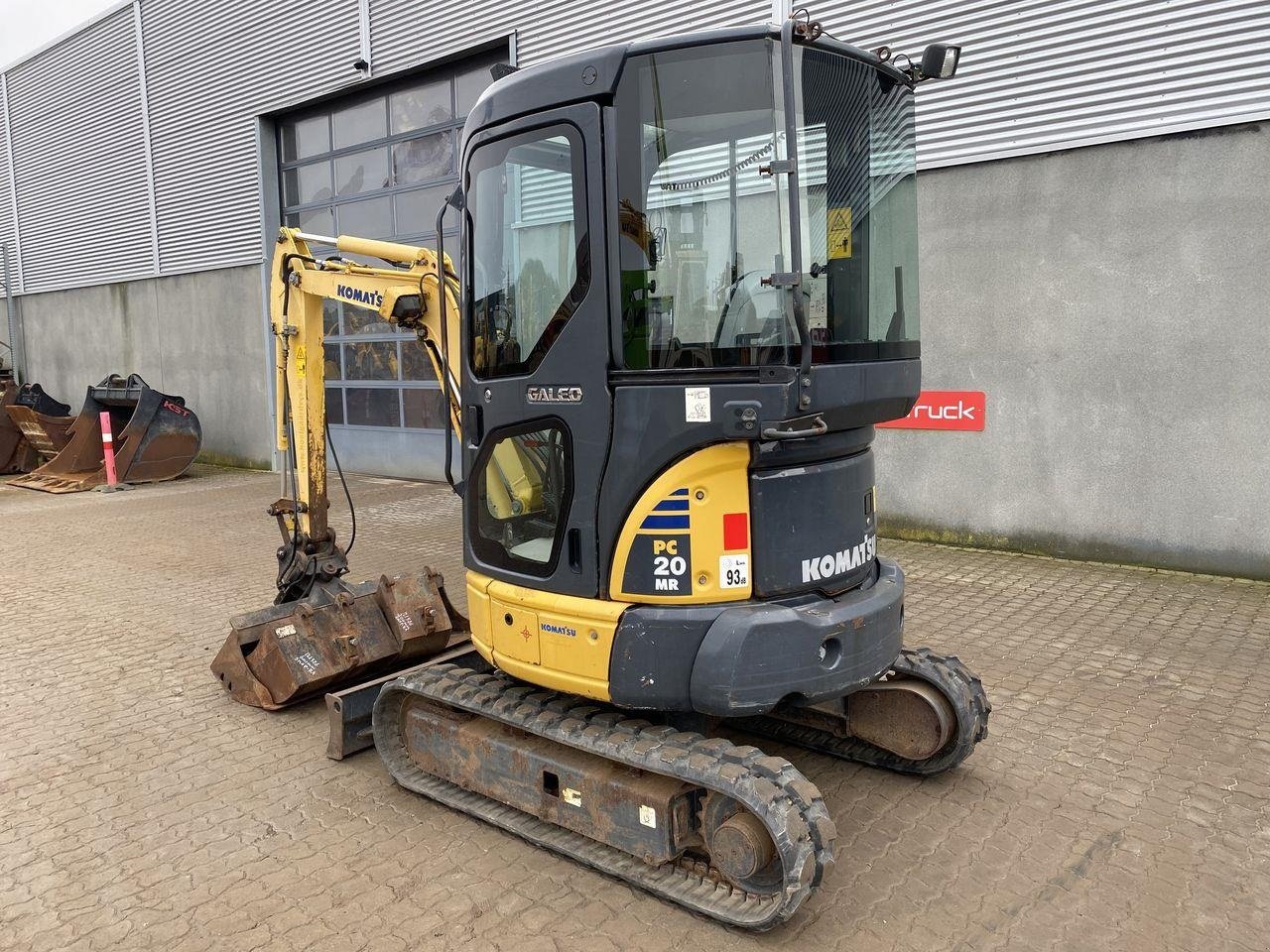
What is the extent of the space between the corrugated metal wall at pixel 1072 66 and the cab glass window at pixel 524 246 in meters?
6.03

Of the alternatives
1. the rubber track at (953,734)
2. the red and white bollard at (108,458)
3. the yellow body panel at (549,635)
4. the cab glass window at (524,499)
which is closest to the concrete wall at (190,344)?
the red and white bollard at (108,458)

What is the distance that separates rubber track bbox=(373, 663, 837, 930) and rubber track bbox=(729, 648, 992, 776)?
1005 mm

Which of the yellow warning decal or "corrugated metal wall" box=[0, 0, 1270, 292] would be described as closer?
the yellow warning decal

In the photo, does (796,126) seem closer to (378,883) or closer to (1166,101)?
(378,883)

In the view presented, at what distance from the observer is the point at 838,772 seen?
4277mm

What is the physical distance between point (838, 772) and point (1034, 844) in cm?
89

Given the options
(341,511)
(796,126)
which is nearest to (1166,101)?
(796,126)

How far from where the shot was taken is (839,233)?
3.35m

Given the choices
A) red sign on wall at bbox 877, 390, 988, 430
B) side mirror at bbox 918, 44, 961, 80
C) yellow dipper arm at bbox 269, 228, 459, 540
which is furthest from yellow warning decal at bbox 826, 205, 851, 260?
red sign on wall at bbox 877, 390, 988, 430

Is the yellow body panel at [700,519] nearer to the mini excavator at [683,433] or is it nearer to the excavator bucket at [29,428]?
the mini excavator at [683,433]

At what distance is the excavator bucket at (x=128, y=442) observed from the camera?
13.8m

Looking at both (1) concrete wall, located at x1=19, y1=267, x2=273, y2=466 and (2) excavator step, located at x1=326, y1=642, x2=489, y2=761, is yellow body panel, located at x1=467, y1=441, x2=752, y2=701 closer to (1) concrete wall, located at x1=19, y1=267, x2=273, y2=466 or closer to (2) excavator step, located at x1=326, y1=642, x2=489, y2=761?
(2) excavator step, located at x1=326, y1=642, x2=489, y2=761

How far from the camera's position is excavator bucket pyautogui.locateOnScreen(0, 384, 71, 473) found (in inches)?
591

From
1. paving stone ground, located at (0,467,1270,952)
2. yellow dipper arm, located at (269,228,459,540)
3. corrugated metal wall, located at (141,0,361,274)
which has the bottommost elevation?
paving stone ground, located at (0,467,1270,952)
